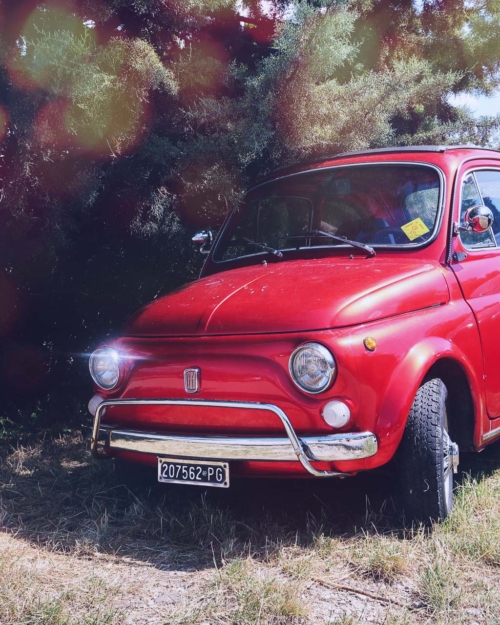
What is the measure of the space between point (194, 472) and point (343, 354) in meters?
0.93

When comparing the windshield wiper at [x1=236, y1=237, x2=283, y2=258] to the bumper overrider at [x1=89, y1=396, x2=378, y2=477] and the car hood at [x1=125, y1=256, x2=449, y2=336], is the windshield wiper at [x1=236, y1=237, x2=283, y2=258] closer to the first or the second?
the car hood at [x1=125, y1=256, x2=449, y2=336]

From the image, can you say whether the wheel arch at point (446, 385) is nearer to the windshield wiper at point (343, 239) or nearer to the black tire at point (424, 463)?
the black tire at point (424, 463)

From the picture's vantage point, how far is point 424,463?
3.25 metres

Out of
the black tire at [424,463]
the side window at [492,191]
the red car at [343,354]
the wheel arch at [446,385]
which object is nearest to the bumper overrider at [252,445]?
the red car at [343,354]

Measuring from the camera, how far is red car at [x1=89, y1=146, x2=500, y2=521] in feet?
10.2

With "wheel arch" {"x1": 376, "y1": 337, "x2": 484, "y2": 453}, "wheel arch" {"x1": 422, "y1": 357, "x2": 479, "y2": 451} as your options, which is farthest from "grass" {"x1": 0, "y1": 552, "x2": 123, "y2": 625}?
"wheel arch" {"x1": 422, "y1": 357, "x2": 479, "y2": 451}

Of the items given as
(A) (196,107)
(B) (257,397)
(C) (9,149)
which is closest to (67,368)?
(C) (9,149)

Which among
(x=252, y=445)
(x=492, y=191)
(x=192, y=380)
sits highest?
(x=492, y=191)

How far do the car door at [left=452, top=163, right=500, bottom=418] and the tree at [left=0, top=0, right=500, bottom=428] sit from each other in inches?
67.1

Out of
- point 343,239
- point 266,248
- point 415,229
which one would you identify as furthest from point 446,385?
point 266,248

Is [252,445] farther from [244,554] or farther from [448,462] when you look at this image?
[448,462]

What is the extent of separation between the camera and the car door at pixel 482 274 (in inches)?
153

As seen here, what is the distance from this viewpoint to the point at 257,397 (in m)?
3.18

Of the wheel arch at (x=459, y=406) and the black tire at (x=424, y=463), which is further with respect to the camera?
the wheel arch at (x=459, y=406)
